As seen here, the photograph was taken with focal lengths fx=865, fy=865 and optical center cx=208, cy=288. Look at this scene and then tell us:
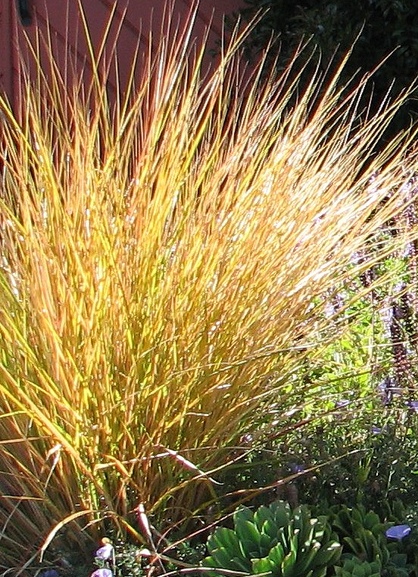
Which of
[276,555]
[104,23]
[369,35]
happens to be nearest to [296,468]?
[276,555]

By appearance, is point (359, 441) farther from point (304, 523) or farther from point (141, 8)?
point (141, 8)

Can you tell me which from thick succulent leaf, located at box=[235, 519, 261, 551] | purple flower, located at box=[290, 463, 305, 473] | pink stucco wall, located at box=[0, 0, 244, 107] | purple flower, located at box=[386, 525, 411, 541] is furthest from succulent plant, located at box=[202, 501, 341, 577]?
pink stucco wall, located at box=[0, 0, 244, 107]

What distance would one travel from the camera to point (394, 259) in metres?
2.75

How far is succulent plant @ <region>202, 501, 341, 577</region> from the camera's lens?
1465 mm

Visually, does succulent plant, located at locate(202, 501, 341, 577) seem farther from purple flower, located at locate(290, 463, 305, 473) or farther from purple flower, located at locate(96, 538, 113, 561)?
purple flower, located at locate(290, 463, 305, 473)

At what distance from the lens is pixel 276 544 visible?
1480 millimetres

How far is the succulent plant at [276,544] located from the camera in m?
1.46

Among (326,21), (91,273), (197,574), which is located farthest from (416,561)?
(326,21)

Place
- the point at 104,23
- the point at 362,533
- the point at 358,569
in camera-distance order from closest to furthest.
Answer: the point at 358,569 → the point at 362,533 → the point at 104,23

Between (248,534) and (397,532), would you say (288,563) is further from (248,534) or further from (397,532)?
(397,532)

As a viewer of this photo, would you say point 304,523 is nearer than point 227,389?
Yes

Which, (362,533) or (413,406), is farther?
(413,406)

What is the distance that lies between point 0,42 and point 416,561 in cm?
474

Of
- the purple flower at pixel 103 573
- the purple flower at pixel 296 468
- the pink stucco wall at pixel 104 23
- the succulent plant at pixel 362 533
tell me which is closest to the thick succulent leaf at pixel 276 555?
the succulent plant at pixel 362 533
